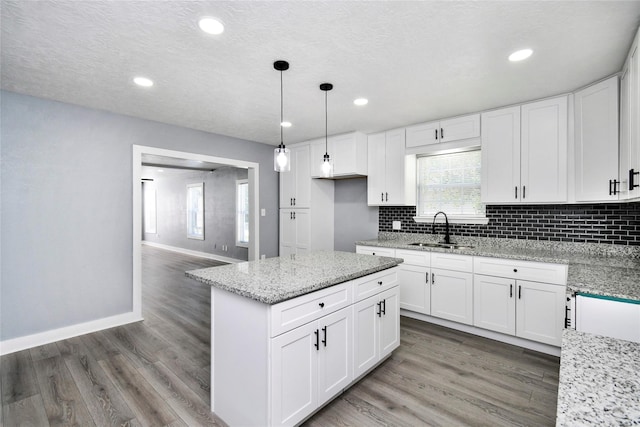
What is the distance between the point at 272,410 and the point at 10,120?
363cm

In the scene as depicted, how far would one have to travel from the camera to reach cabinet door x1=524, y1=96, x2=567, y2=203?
2955 millimetres

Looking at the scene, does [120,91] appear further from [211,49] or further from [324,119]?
[324,119]

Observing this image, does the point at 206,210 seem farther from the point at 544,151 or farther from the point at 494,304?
the point at 544,151

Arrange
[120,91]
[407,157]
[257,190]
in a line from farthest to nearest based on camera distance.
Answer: [257,190] < [407,157] < [120,91]

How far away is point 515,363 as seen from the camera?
2672 millimetres

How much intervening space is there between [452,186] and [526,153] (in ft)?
3.13

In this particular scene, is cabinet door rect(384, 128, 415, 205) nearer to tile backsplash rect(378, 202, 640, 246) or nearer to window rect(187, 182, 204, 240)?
tile backsplash rect(378, 202, 640, 246)

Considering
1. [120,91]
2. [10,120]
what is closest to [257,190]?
[120,91]

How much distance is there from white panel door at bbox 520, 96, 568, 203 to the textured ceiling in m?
0.20

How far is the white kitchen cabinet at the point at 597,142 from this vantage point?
2.53 metres

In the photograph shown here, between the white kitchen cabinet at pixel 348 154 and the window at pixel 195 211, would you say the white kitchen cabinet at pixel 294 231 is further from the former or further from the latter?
the window at pixel 195 211

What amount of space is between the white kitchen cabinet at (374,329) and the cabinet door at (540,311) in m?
1.27

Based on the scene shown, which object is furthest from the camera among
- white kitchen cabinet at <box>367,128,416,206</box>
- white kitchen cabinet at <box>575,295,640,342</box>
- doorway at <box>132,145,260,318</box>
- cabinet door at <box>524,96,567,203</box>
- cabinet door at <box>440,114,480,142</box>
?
white kitchen cabinet at <box>367,128,416,206</box>

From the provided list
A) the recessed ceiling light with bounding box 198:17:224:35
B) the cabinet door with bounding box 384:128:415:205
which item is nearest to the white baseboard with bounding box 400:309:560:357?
the cabinet door with bounding box 384:128:415:205
